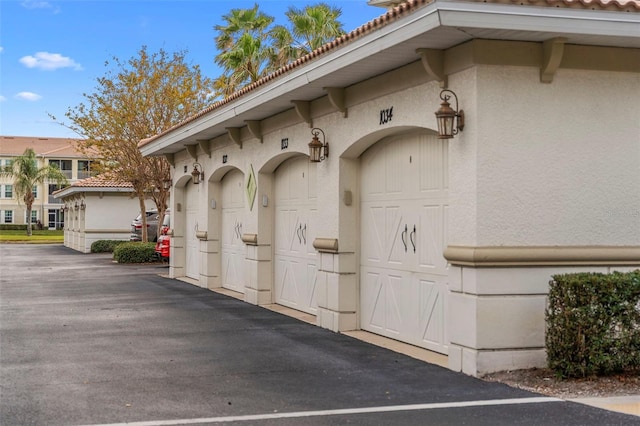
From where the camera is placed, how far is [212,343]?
10.3m

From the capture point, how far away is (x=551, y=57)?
26.3ft

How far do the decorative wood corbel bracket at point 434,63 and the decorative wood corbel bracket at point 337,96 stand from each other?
103 inches

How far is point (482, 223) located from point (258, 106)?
19.5 ft

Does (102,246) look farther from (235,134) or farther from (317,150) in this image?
(317,150)

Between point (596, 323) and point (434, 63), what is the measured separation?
10.8 ft

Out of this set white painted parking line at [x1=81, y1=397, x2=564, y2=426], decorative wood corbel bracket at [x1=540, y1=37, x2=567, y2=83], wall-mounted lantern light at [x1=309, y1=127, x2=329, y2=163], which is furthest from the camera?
wall-mounted lantern light at [x1=309, y1=127, x2=329, y2=163]

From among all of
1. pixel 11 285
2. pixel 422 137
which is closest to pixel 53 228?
pixel 11 285

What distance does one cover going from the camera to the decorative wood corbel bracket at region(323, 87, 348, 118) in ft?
36.2

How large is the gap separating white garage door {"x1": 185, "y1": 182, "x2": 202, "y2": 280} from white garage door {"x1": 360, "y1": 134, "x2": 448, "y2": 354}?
9884 millimetres

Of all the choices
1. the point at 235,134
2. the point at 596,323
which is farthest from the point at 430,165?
the point at 235,134

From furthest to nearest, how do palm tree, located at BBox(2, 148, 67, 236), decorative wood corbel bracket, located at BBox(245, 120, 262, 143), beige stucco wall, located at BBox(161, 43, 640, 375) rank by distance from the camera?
palm tree, located at BBox(2, 148, 67, 236) < decorative wood corbel bracket, located at BBox(245, 120, 262, 143) < beige stucco wall, located at BBox(161, 43, 640, 375)

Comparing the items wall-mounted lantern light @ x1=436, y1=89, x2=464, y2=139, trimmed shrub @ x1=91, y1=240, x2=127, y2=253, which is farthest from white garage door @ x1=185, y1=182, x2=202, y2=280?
trimmed shrub @ x1=91, y1=240, x2=127, y2=253

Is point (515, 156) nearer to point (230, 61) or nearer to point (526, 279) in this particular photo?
point (526, 279)

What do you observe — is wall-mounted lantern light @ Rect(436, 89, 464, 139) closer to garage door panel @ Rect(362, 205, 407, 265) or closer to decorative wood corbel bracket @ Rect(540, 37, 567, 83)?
decorative wood corbel bracket @ Rect(540, 37, 567, 83)
